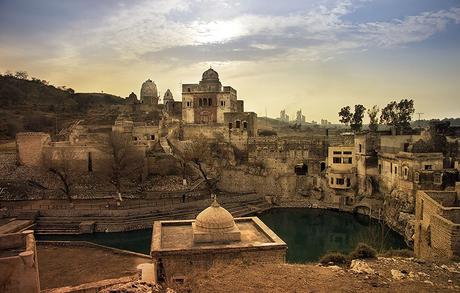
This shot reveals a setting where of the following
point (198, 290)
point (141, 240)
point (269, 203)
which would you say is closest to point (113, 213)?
point (141, 240)

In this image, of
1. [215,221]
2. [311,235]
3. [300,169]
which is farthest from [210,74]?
[215,221]

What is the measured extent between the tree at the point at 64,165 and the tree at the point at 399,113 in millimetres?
31314

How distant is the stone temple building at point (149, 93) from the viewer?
52188 millimetres

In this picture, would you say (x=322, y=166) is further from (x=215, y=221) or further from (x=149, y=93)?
(x=149, y=93)

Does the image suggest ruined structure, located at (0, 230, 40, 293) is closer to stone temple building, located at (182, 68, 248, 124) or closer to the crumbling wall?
the crumbling wall

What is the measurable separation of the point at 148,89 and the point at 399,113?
104ft

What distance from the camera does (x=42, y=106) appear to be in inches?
2325

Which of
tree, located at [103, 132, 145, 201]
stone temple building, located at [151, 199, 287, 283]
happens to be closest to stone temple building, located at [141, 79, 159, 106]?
tree, located at [103, 132, 145, 201]

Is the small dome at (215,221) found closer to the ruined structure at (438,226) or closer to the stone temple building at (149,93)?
the ruined structure at (438,226)

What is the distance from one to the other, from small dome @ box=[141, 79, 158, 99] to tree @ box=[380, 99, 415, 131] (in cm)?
2958

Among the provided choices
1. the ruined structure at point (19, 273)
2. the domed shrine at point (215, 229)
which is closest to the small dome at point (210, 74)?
the domed shrine at point (215, 229)

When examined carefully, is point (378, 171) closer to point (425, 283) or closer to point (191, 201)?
point (191, 201)

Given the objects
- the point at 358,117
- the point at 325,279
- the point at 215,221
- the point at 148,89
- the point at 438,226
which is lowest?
the point at 325,279

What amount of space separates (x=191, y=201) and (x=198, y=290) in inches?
795
